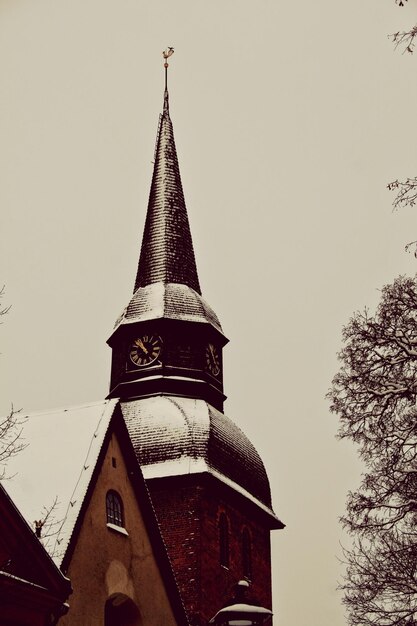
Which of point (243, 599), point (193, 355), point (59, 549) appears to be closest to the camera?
point (243, 599)

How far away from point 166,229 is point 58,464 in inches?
987

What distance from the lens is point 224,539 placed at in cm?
3872

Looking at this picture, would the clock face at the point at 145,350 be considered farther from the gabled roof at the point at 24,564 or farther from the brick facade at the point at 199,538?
the gabled roof at the point at 24,564

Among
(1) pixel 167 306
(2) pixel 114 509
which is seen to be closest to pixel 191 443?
(1) pixel 167 306

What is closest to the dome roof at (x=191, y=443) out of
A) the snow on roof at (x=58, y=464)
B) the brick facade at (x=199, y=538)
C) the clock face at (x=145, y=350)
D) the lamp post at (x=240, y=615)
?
the brick facade at (x=199, y=538)

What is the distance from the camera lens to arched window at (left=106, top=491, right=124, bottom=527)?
74.5ft

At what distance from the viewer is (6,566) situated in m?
18.0

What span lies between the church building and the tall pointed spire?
0.06m

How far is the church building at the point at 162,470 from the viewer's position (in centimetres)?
2192

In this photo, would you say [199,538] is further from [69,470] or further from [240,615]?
[240,615]

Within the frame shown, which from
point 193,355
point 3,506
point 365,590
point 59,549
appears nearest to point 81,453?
point 59,549

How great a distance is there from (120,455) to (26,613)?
5952 millimetres

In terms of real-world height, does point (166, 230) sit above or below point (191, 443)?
above

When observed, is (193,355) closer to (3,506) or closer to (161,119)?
(161,119)
